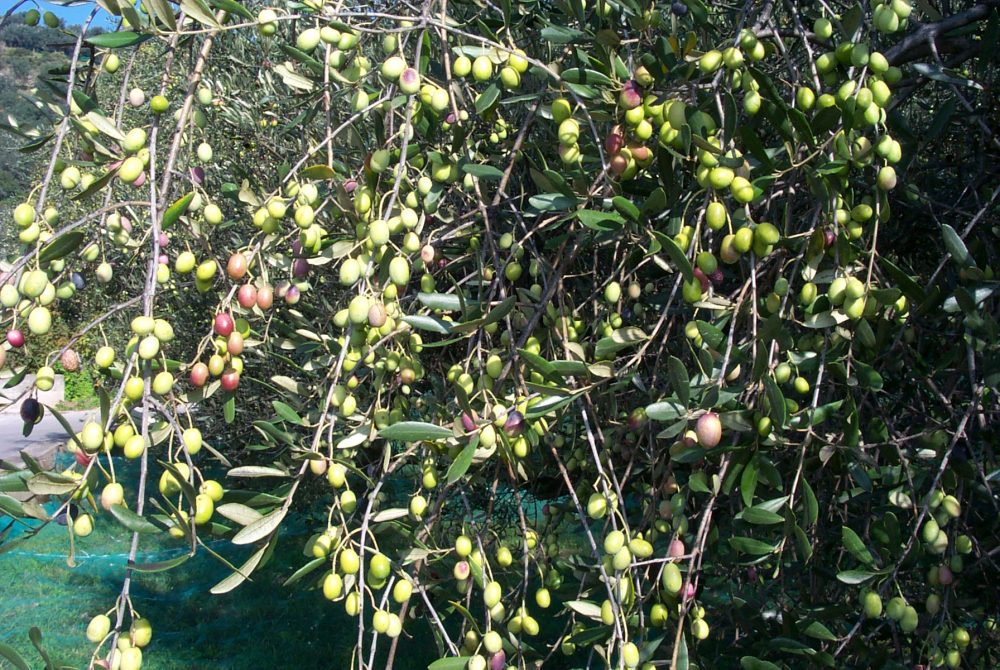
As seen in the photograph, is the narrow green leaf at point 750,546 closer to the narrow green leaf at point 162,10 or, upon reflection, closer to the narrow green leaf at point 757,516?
the narrow green leaf at point 757,516

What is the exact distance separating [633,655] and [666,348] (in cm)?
66

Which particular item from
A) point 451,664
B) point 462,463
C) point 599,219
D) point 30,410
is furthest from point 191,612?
point 599,219

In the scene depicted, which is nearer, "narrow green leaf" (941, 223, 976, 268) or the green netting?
"narrow green leaf" (941, 223, 976, 268)

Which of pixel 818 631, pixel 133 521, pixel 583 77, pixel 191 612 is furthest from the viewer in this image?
pixel 191 612

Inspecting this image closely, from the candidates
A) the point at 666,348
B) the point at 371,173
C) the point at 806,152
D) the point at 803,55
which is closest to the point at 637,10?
the point at 806,152

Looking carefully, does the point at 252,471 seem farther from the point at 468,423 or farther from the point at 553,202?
the point at 553,202

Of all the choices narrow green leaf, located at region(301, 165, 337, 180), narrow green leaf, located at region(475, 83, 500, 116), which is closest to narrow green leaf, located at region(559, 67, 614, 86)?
narrow green leaf, located at region(475, 83, 500, 116)

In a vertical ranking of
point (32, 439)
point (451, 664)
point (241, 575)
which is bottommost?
point (32, 439)

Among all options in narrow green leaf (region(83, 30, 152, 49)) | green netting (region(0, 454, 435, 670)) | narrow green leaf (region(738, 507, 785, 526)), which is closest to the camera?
narrow green leaf (region(83, 30, 152, 49))

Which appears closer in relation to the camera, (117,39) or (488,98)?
(117,39)

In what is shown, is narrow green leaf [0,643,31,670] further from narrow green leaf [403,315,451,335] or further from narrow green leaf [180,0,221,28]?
narrow green leaf [180,0,221,28]

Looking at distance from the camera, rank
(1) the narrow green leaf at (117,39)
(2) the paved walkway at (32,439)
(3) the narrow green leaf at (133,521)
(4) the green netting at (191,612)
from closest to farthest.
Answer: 1. (3) the narrow green leaf at (133,521)
2. (1) the narrow green leaf at (117,39)
3. (4) the green netting at (191,612)
4. (2) the paved walkway at (32,439)

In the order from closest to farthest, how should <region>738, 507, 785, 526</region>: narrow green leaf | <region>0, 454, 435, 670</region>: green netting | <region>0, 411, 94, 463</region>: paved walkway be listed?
<region>738, 507, 785, 526</region>: narrow green leaf
<region>0, 454, 435, 670</region>: green netting
<region>0, 411, 94, 463</region>: paved walkway

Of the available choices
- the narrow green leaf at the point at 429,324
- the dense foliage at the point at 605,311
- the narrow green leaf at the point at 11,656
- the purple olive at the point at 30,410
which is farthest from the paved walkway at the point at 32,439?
the narrow green leaf at the point at 429,324
